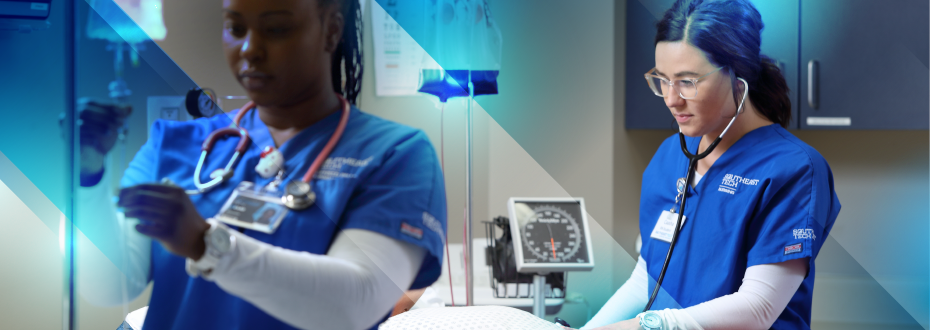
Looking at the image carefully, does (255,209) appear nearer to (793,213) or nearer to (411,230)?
(411,230)

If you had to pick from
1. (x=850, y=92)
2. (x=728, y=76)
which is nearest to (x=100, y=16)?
(x=728, y=76)

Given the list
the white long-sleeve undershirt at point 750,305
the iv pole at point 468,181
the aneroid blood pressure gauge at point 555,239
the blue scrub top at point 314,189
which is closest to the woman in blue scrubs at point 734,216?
the white long-sleeve undershirt at point 750,305

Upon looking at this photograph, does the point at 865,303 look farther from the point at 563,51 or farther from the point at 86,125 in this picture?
the point at 86,125

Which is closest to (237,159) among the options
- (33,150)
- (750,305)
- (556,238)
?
(33,150)

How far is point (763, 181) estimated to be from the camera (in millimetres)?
697

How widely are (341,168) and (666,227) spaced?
0.50m

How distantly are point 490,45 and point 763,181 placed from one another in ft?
1.40

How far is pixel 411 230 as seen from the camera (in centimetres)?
33

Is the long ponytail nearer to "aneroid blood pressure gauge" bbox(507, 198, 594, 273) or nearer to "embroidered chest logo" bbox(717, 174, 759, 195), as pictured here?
"embroidered chest logo" bbox(717, 174, 759, 195)

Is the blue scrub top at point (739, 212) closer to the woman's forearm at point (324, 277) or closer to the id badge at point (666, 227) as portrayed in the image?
the id badge at point (666, 227)

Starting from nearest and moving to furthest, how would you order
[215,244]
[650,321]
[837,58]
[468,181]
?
[215,244] → [468,181] → [650,321] → [837,58]

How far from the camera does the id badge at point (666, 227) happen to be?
697 mm

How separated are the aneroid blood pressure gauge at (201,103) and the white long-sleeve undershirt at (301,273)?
66 mm

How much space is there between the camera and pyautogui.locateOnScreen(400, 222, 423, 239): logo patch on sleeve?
33 cm
